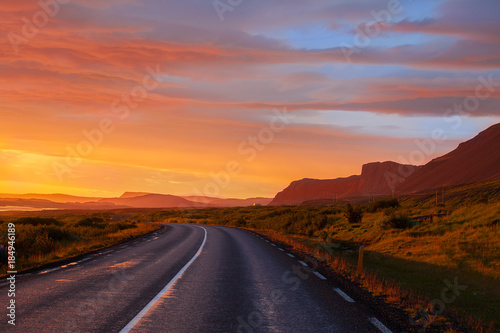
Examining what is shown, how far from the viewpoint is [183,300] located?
812 cm

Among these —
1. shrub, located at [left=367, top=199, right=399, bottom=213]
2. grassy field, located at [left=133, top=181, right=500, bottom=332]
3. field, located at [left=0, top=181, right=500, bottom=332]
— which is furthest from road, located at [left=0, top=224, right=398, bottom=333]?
shrub, located at [left=367, top=199, right=399, bottom=213]

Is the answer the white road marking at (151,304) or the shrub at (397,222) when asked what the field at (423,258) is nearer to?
the shrub at (397,222)

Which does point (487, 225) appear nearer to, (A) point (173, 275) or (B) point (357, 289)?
(B) point (357, 289)

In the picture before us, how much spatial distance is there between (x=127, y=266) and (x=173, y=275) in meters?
2.38

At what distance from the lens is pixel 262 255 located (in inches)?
658

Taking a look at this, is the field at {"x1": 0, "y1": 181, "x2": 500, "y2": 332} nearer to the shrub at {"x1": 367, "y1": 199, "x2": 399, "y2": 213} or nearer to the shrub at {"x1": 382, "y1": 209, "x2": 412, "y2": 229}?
the shrub at {"x1": 382, "y1": 209, "x2": 412, "y2": 229}

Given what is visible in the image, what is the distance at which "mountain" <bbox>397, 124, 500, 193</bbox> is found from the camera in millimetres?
130000

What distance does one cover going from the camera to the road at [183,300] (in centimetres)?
629

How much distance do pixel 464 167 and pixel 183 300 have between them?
156169mm

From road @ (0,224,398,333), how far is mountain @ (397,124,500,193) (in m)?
127

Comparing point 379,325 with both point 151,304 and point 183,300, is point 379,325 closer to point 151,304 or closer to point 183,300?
point 183,300

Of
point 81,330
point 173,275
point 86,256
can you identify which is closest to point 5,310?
point 81,330

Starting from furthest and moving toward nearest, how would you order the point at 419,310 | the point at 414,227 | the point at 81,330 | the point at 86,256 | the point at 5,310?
1. the point at 414,227
2. the point at 86,256
3. the point at 419,310
4. the point at 5,310
5. the point at 81,330

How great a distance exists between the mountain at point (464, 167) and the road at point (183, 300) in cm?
12692
